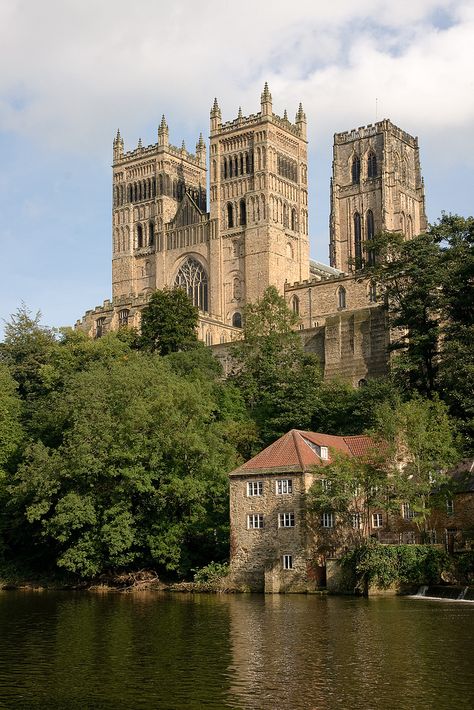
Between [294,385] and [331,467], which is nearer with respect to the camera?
[331,467]

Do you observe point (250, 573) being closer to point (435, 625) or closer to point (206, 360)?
point (435, 625)

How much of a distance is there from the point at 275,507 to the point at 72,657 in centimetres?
2141

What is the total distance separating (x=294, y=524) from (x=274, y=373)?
2299 cm

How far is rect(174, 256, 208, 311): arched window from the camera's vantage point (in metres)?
114

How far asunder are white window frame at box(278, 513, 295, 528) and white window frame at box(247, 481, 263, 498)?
156 centimetres

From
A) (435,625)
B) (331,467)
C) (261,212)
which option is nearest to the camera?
(435,625)

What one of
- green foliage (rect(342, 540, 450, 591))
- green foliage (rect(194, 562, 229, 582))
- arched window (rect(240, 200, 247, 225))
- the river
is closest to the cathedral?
arched window (rect(240, 200, 247, 225))

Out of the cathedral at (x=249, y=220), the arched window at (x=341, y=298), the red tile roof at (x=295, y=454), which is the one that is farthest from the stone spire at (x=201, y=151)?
the red tile roof at (x=295, y=454)

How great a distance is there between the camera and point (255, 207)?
110875 mm

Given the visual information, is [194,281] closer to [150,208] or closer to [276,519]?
[150,208]

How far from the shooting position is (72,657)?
29.1 metres

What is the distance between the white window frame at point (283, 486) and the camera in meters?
49.4

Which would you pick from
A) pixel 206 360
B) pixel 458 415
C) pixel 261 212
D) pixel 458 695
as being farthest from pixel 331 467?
pixel 261 212

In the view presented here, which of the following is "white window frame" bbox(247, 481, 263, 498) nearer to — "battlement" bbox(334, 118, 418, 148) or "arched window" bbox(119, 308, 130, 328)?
"arched window" bbox(119, 308, 130, 328)
